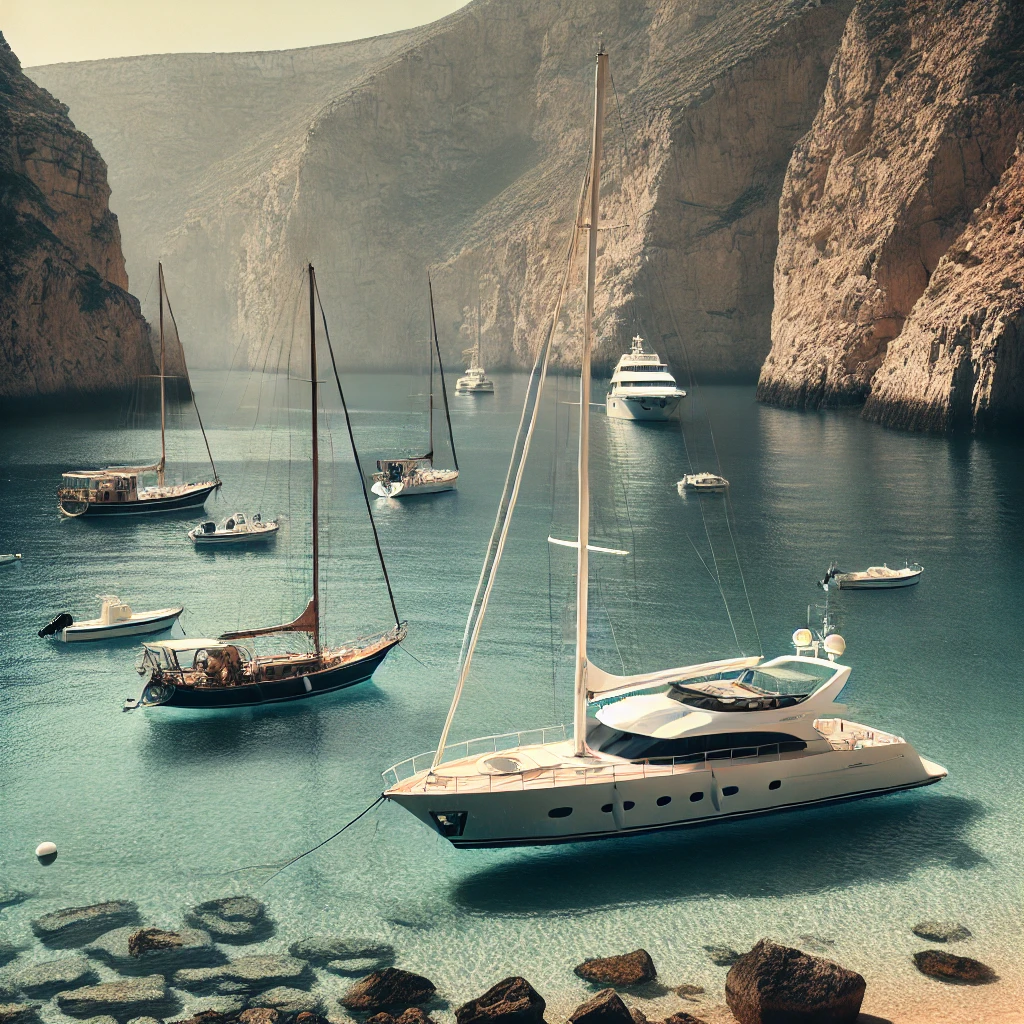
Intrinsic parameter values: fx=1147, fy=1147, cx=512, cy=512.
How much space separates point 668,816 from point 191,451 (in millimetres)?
86930

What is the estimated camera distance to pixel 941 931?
2367 centimetres

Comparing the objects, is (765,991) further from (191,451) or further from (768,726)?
(191,451)

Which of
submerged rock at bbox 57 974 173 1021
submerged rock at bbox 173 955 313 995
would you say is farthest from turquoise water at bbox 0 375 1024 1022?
submerged rock at bbox 57 974 173 1021

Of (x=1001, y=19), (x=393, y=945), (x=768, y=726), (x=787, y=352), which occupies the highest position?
(x=1001, y=19)

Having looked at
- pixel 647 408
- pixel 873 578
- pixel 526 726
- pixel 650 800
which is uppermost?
pixel 647 408

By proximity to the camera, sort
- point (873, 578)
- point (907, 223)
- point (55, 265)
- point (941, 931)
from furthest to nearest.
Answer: point (55, 265) → point (907, 223) → point (873, 578) → point (941, 931)

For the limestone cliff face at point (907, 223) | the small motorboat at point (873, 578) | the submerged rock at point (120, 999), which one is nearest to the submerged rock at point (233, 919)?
the submerged rock at point (120, 999)

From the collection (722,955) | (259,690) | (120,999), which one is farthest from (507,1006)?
(259,690)

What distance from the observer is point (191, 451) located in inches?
4171

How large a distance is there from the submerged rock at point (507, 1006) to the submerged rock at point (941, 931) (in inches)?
329

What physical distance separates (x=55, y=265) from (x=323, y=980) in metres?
132

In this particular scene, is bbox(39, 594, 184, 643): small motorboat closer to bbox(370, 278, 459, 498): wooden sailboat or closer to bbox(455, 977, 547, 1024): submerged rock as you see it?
bbox(455, 977, 547, 1024): submerged rock

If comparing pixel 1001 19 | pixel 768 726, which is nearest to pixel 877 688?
pixel 768 726

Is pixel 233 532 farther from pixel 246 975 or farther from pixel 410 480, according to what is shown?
pixel 246 975
